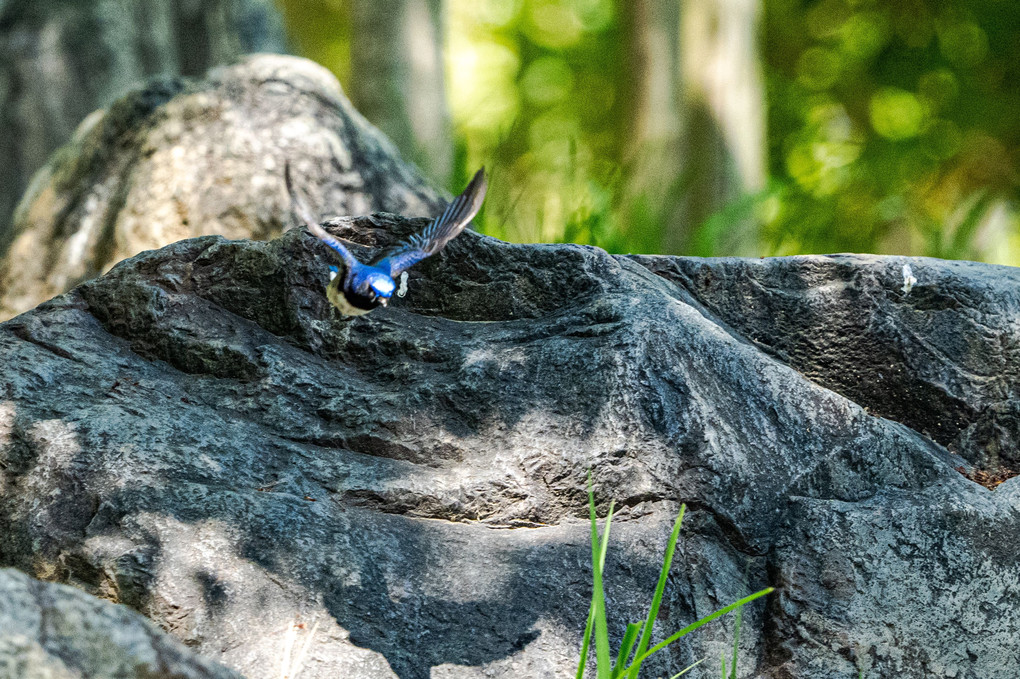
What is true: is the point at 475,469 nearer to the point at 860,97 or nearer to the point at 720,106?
the point at 720,106

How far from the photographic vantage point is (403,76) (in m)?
6.70

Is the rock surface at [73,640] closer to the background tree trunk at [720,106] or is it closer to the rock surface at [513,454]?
the rock surface at [513,454]

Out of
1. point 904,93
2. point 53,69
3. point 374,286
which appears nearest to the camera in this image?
point 374,286

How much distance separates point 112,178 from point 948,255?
16.0 feet

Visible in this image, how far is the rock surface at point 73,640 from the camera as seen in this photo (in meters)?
1.40

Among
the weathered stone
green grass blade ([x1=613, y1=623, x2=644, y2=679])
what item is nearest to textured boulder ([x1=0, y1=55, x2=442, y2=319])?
the weathered stone

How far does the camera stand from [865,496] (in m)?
2.59

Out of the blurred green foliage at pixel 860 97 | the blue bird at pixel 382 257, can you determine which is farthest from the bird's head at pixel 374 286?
the blurred green foliage at pixel 860 97

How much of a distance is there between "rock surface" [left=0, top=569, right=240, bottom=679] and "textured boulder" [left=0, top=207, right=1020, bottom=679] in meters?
0.64

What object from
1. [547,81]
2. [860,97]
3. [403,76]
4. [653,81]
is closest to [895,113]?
[860,97]

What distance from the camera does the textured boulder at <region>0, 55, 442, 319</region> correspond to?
4.29 metres

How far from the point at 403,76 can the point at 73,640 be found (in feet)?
19.0

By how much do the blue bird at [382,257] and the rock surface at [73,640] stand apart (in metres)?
0.95

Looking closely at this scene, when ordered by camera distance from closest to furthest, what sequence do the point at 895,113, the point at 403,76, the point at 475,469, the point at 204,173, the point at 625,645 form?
the point at 625,645 → the point at 475,469 → the point at 204,173 → the point at 403,76 → the point at 895,113
